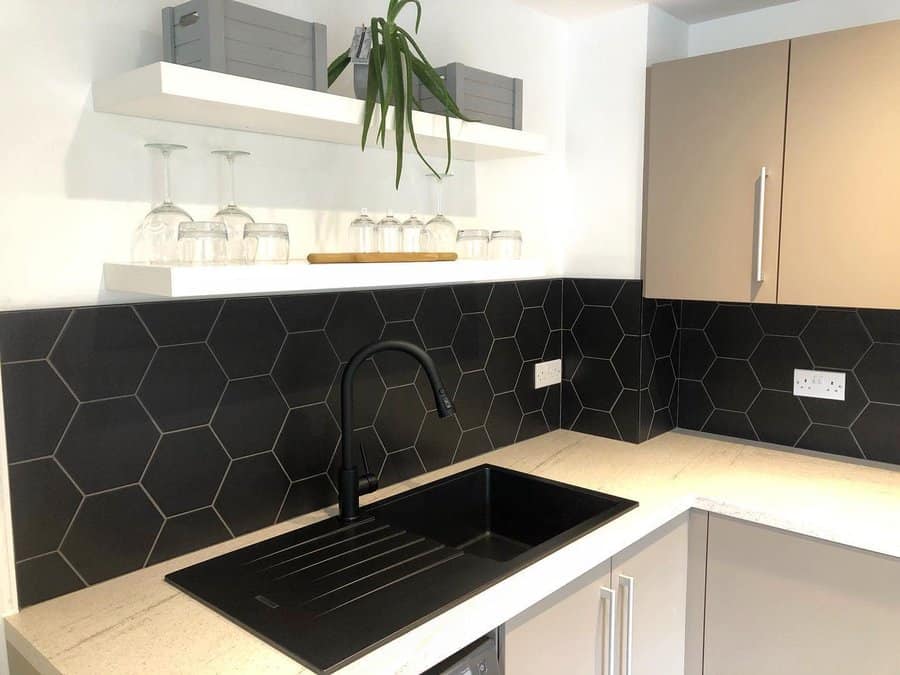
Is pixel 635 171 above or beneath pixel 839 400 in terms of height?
above

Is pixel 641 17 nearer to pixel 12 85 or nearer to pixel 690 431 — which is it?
pixel 690 431

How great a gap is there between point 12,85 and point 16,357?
0.49 meters

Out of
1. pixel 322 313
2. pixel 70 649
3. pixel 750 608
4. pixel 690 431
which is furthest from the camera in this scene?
pixel 690 431

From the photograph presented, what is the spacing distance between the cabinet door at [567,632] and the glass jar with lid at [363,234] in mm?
877

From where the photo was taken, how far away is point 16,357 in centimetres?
129

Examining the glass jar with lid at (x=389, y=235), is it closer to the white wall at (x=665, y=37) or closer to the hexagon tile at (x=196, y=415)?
the hexagon tile at (x=196, y=415)

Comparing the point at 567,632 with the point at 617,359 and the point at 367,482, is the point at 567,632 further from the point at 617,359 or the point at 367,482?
the point at 617,359

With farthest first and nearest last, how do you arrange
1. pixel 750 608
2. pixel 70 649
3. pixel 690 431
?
1. pixel 690 431
2. pixel 750 608
3. pixel 70 649

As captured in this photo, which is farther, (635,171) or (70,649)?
(635,171)

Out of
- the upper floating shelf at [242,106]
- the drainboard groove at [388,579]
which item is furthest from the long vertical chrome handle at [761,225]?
the drainboard groove at [388,579]

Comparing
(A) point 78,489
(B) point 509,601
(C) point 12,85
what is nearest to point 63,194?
(C) point 12,85

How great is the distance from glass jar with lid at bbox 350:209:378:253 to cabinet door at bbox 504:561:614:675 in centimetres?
88

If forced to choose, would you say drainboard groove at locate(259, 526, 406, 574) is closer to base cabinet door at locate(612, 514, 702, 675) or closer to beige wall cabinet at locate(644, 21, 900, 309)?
base cabinet door at locate(612, 514, 702, 675)

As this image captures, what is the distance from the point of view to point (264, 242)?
1426 mm
